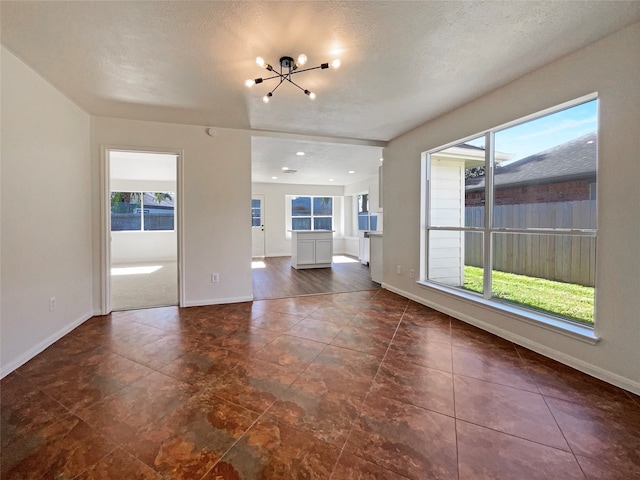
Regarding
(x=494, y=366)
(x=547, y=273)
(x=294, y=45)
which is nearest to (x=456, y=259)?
(x=547, y=273)

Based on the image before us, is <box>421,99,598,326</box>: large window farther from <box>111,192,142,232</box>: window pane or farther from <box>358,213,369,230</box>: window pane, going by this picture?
<box>111,192,142,232</box>: window pane

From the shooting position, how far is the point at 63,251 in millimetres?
2693

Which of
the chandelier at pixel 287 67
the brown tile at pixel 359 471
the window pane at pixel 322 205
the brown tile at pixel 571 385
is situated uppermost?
the chandelier at pixel 287 67

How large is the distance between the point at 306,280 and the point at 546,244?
12.3ft

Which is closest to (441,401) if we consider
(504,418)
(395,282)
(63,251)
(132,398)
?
(504,418)

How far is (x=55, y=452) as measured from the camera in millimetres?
1330

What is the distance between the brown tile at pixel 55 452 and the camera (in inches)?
48.3

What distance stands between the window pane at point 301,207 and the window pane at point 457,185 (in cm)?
604

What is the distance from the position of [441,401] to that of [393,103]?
9.05ft

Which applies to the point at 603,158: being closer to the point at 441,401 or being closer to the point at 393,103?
the point at 393,103

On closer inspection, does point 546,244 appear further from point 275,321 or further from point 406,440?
point 275,321

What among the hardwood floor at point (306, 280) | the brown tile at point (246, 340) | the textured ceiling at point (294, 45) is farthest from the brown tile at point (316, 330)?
the textured ceiling at point (294, 45)

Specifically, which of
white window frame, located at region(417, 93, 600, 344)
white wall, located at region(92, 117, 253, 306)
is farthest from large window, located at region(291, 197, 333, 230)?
white window frame, located at region(417, 93, 600, 344)

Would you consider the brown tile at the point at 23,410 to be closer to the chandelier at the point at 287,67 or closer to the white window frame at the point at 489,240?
the chandelier at the point at 287,67
